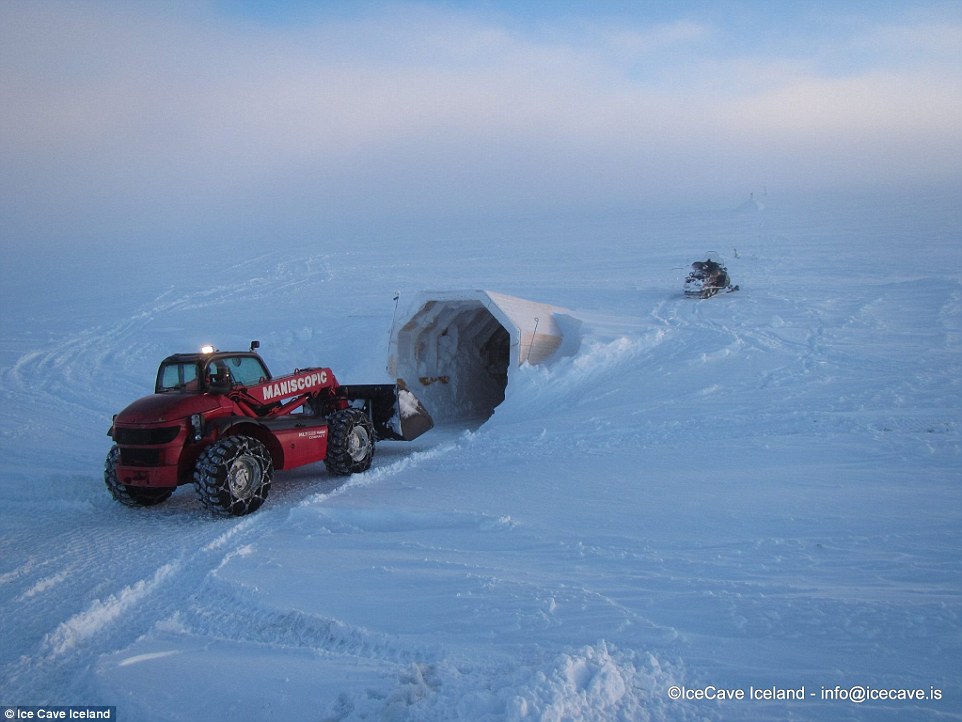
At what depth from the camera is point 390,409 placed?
10.9 meters

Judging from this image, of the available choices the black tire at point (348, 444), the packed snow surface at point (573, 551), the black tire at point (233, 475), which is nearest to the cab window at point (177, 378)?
the black tire at point (233, 475)

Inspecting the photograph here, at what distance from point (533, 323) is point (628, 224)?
3482 centimetres

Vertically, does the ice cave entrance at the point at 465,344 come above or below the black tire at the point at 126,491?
above

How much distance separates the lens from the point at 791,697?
12.8 feet

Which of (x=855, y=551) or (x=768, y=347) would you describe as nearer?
(x=855, y=551)

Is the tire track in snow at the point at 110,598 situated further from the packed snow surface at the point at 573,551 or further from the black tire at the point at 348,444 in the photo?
the black tire at the point at 348,444

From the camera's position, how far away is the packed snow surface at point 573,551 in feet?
13.5

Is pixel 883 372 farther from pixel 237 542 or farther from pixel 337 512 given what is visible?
pixel 237 542

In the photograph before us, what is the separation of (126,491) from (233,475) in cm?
146

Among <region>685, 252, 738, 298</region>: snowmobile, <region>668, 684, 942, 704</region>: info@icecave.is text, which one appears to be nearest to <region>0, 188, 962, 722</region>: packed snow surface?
<region>668, 684, 942, 704</region>: info@icecave.is text

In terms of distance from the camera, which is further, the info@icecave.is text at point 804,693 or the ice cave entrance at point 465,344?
the ice cave entrance at point 465,344

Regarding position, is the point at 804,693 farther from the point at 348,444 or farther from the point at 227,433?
the point at 348,444

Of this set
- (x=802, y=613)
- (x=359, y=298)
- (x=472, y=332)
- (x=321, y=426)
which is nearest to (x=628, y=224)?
(x=359, y=298)

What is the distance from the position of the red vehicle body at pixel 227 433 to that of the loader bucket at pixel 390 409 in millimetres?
475
